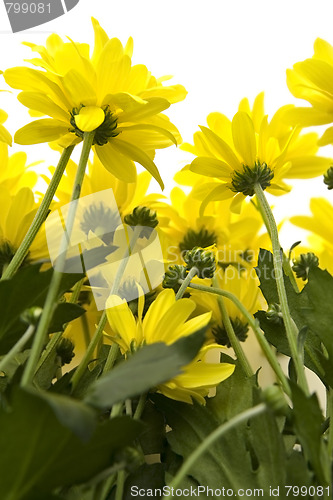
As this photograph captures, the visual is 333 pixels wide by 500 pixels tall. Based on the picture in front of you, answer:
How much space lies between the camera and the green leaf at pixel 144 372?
0.24 metres

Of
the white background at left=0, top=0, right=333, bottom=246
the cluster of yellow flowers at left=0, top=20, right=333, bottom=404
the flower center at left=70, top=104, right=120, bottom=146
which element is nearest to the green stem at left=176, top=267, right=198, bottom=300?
the cluster of yellow flowers at left=0, top=20, right=333, bottom=404

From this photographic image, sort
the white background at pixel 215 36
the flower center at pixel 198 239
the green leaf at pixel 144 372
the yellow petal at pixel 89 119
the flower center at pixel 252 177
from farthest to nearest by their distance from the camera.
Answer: the white background at pixel 215 36, the flower center at pixel 198 239, the flower center at pixel 252 177, the yellow petal at pixel 89 119, the green leaf at pixel 144 372

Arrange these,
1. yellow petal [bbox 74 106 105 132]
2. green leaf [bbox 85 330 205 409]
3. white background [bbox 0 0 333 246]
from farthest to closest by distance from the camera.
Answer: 1. white background [bbox 0 0 333 246]
2. yellow petal [bbox 74 106 105 132]
3. green leaf [bbox 85 330 205 409]

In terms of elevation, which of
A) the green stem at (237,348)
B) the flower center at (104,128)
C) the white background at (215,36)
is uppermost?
the white background at (215,36)

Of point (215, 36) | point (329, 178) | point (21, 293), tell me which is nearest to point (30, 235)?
point (21, 293)

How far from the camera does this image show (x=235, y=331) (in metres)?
0.58

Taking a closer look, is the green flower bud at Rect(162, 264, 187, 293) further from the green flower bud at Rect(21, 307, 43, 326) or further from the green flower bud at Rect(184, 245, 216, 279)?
the green flower bud at Rect(21, 307, 43, 326)

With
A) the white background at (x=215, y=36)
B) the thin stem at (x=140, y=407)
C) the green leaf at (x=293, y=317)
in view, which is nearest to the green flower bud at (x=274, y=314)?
the green leaf at (x=293, y=317)

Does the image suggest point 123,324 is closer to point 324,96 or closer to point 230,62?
point 324,96

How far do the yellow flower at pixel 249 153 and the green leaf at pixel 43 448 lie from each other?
0.27 metres

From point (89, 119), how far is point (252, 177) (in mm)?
160

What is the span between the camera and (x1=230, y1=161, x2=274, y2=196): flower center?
48 centimetres

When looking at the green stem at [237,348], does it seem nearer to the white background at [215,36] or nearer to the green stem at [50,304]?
the green stem at [50,304]

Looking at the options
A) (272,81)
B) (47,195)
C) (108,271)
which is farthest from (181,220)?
(272,81)
